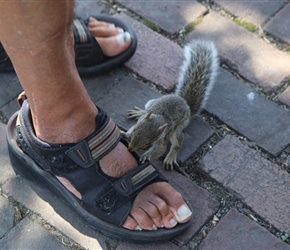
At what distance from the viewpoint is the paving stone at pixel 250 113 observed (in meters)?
2.77

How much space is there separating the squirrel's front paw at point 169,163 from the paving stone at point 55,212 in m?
0.43

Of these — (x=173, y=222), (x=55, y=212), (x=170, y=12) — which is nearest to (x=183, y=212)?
(x=173, y=222)

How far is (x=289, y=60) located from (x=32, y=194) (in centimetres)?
145

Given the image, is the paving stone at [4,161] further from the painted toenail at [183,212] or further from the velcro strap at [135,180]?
the painted toenail at [183,212]

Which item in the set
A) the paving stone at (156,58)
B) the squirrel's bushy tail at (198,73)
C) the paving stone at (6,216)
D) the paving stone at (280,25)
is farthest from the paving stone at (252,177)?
the paving stone at (6,216)

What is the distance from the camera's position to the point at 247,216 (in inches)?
98.1

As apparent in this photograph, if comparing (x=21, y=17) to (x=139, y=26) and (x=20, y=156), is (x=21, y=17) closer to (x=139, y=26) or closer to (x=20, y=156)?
(x=20, y=156)

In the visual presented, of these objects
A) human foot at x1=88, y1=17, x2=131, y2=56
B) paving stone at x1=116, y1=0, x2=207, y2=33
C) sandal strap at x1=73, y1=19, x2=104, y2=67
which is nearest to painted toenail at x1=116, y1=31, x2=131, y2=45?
human foot at x1=88, y1=17, x2=131, y2=56

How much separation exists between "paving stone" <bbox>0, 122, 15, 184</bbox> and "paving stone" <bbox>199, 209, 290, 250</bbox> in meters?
0.88

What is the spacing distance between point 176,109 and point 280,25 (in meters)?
0.88

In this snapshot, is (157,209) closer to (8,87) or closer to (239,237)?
(239,237)

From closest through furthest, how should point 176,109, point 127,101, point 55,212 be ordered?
point 55,212, point 176,109, point 127,101

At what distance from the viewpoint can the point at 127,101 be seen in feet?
9.57

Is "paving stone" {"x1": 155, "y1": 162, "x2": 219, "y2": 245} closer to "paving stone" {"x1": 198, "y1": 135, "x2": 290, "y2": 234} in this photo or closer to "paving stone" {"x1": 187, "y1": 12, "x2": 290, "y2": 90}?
"paving stone" {"x1": 198, "y1": 135, "x2": 290, "y2": 234}
